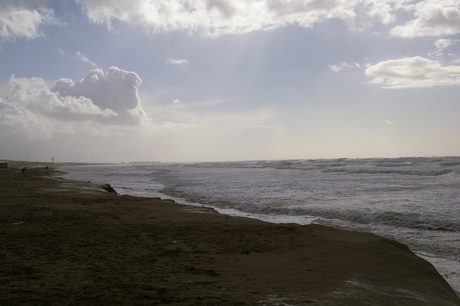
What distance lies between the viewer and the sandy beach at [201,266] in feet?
13.8

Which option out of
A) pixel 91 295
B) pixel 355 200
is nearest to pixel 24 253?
pixel 91 295

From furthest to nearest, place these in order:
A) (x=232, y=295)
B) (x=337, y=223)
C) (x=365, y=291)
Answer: (x=337, y=223), (x=365, y=291), (x=232, y=295)

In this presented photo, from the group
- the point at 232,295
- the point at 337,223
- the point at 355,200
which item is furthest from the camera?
the point at 355,200

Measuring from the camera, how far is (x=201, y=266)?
5559mm

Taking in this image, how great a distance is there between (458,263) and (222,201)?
38.1 feet

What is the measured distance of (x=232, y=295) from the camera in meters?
4.28

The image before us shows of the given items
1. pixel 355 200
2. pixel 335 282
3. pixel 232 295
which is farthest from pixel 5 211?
pixel 355 200

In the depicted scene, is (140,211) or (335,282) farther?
(140,211)

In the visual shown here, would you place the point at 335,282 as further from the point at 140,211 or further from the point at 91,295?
the point at 140,211

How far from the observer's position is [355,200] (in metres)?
16.2

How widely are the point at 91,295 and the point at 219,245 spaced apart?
3.49 metres

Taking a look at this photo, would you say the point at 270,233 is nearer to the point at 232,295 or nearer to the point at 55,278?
the point at 232,295

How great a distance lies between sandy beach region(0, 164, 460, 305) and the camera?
4203mm

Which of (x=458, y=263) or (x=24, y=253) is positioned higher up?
(x=24, y=253)
